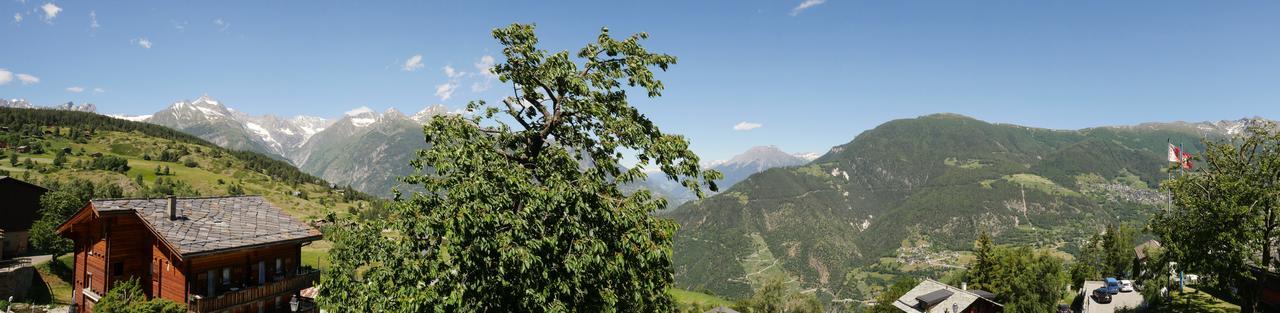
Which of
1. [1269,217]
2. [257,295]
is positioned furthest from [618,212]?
[1269,217]

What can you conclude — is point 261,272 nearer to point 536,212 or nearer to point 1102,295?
point 536,212

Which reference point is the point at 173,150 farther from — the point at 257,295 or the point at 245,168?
the point at 257,295

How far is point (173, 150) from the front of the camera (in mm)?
178875

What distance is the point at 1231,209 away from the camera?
28.6 meters

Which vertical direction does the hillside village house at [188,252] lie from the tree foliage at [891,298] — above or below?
above

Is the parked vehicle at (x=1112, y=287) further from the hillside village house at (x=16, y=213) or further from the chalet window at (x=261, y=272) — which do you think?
the hillside village house at (x=16, y=213)

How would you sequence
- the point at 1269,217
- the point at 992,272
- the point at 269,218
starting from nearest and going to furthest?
1. the point at 1269,217
2. the point at 269,218
3. the point at 992,272

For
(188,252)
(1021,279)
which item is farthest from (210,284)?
(1021,279)

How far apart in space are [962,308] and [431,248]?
65.0 meters

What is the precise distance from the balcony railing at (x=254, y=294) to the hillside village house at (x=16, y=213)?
1405 inches

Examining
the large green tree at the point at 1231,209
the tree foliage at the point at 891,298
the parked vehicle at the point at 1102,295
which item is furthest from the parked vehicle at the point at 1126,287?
the large green tree at the point at 1231,209

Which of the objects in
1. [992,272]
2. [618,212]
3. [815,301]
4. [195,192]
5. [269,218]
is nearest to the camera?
[618,212]

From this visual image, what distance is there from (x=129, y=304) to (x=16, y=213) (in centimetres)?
4149

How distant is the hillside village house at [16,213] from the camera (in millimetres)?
49781
